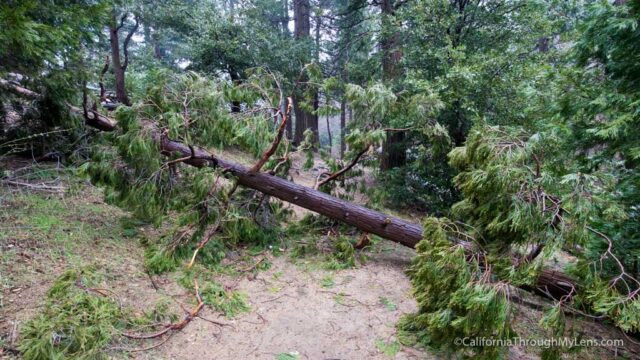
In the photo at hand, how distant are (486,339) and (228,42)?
899 cm

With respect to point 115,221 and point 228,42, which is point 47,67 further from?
point 228,42

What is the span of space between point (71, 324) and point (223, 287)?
153cm

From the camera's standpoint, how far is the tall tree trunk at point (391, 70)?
263 inches

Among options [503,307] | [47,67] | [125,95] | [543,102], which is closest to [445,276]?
[503,307]

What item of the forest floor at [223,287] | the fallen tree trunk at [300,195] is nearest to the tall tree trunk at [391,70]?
the fallen tree trunk at [300,195]

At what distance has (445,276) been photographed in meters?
2.65

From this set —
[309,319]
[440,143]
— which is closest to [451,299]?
[309,319]

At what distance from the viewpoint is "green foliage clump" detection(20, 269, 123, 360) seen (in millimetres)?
2188

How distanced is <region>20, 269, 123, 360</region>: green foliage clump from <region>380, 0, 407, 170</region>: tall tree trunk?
16.6ft

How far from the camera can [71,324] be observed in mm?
2344

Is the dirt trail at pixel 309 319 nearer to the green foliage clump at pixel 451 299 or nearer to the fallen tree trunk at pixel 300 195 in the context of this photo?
the green foliage clump at pixel 451 299

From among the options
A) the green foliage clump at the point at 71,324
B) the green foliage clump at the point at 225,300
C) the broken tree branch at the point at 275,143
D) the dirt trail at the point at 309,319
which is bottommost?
the dirt trail at the point at 309,319

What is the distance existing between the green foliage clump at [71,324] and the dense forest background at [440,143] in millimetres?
99

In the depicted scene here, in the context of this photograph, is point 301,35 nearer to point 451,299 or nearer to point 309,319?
point 309,319
